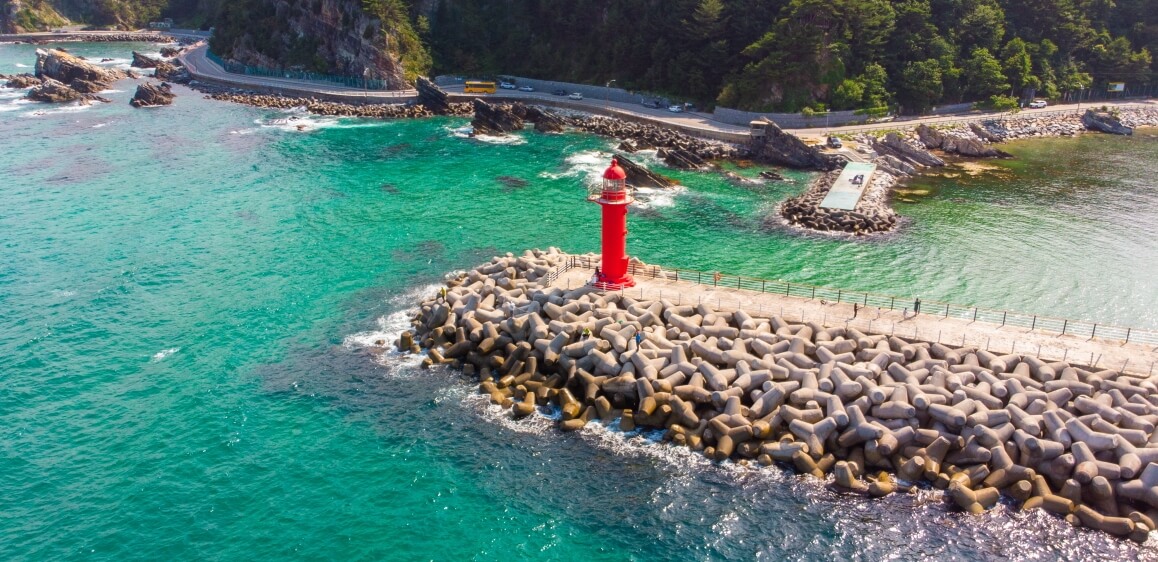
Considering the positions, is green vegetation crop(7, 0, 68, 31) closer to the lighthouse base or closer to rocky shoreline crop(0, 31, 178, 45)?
rocky shoreline crop(0, 31, 178, 45)

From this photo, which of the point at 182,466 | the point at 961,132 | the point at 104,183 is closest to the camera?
the point at 182,466

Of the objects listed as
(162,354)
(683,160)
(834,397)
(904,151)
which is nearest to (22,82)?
(162,354)

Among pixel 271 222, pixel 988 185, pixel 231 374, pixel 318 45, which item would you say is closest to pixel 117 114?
pixel 318 45

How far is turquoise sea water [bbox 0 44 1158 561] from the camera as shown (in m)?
20.2

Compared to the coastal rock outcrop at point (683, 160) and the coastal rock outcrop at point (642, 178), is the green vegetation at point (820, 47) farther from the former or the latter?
the coastal rock outcrop at point (642, 178)

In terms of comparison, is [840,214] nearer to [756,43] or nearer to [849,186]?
[849,186]

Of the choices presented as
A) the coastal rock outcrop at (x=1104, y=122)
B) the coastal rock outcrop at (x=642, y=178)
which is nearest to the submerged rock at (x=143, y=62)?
the coastal rock outcrop at (x=642, y=178)

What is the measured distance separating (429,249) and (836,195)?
1072 inches

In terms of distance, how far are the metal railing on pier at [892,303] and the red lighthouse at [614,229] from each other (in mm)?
1958

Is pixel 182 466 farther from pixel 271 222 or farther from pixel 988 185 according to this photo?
pixel 988 185

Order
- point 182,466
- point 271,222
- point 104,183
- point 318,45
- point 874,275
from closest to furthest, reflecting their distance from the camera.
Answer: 1. point 182,466
2. point 874,275
3. point 271,222
4. point 104,183
5. point 318,45

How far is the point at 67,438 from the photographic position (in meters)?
24.8

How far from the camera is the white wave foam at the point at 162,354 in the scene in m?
29.7


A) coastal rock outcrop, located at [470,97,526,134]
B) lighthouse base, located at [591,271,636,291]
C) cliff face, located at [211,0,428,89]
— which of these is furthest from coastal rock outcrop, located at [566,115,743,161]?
lighthouse base, located at [591,271,636,291]
